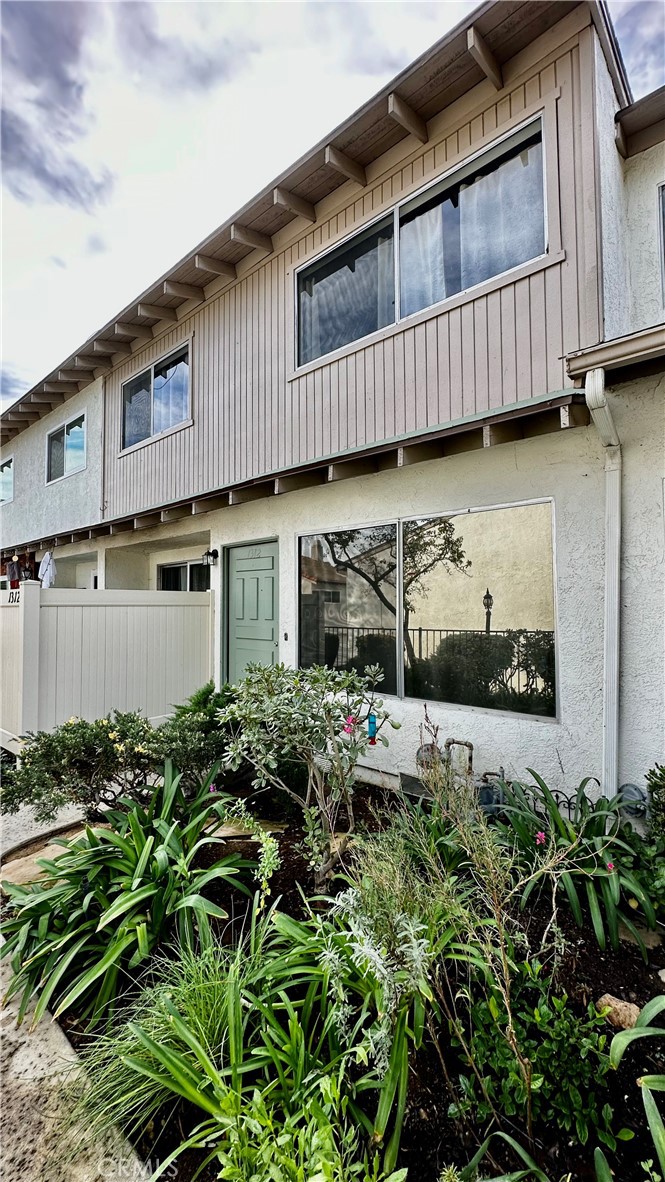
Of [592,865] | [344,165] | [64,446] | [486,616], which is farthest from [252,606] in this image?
[64,446]

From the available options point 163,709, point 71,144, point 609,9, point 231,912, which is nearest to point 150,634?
point 163,709

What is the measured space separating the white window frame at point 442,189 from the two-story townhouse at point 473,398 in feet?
0.06

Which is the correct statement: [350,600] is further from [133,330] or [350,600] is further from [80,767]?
[133,330]

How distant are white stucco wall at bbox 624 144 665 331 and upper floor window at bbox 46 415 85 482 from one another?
920 cm

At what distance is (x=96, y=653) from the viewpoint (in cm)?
641

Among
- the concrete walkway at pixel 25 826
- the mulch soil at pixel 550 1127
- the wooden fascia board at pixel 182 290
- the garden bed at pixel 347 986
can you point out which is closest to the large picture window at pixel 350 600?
the garden bed at pixel 347 986

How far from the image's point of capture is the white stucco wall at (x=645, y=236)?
172 inches

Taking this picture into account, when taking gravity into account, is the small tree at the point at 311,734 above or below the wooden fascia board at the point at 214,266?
below

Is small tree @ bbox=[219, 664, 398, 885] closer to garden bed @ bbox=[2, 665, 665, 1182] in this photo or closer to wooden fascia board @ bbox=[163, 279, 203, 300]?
garden bed @ bbox=[2, 665, 665, 1182]

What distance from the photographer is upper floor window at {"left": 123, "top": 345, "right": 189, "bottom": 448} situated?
26.0 ft

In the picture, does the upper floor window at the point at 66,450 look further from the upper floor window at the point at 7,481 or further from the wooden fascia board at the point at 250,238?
the wooden fascia board at the point at 250,238

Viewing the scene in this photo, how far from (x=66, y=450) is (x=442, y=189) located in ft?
29.1

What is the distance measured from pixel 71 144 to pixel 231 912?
22.6 ft

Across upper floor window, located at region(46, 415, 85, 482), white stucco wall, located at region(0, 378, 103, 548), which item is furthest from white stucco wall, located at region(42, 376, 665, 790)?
upper floor window, located at region(46, 415, 85, 482)
